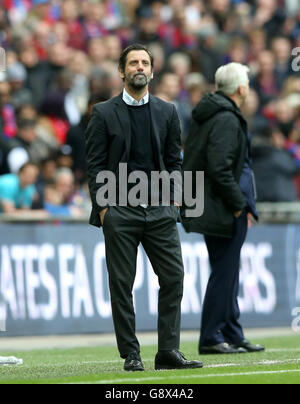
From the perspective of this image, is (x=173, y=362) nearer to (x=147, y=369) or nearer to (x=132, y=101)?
(x=147, y=369)

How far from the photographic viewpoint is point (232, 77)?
36.5 ft

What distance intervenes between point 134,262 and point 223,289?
2.28 meters

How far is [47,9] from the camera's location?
749 inches

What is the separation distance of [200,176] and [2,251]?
134 inches

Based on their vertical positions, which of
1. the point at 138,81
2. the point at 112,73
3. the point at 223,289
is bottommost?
the point at 223,289

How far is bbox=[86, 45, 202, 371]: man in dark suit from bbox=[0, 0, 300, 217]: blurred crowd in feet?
18.1

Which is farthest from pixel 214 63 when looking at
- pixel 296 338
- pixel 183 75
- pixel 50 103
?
pixel 296 338

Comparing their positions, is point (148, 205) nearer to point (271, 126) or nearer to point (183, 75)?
point (271, 126)

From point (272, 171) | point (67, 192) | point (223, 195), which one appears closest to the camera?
point (223, 195)

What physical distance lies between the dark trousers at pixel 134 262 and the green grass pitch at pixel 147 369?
1.05ft

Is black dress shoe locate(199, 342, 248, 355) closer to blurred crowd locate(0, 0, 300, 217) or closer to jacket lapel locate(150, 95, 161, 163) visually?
jacket lapel locate(150, 95, 161, 163)

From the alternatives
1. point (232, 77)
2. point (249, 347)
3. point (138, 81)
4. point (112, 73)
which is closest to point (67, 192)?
point (112, 73)

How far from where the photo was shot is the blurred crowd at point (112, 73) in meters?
15.4
